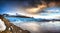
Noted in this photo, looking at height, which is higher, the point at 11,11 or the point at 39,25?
the point at 11,11

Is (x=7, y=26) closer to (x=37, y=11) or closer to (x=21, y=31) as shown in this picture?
(x=21, y=31)

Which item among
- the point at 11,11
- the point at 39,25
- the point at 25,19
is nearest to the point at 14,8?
the point at 11,11

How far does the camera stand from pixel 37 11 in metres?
1.76

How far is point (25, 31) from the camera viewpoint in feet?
5.76

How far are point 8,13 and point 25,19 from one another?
0.19m

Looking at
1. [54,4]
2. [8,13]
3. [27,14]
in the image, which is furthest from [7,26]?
[54,4]

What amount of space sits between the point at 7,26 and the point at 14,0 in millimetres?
275

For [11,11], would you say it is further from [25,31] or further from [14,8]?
[25,31]

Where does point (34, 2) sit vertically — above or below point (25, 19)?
above

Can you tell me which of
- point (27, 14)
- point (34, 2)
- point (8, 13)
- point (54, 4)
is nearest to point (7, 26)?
point (8, 13)

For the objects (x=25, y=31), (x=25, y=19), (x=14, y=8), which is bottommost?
(x=25, y=31)

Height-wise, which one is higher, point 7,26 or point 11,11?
point 11,11

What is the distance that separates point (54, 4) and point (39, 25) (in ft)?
0.88

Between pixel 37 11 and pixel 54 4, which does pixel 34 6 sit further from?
pixel 54 4
